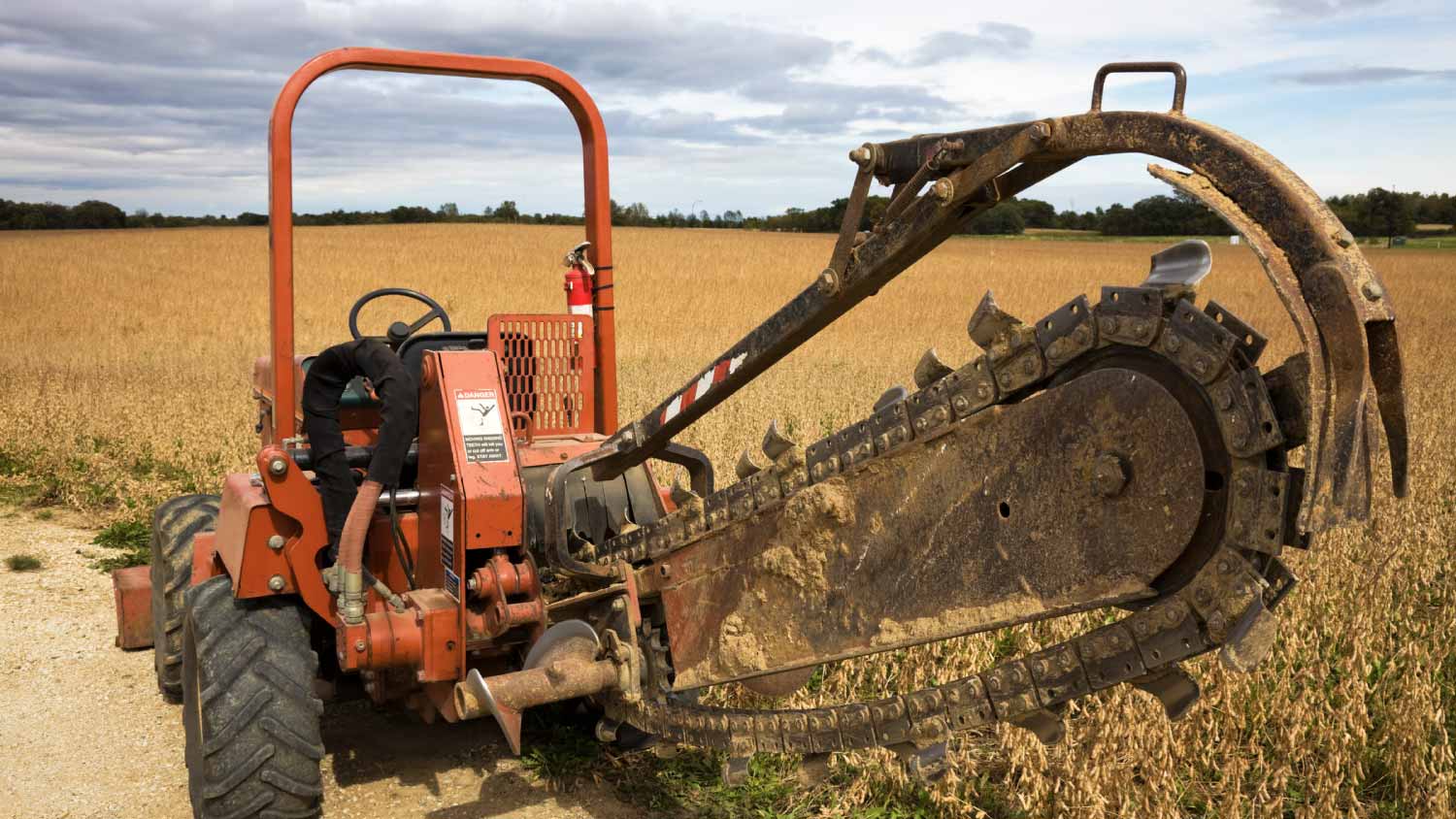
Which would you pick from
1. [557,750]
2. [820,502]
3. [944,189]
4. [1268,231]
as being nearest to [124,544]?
[557,750]

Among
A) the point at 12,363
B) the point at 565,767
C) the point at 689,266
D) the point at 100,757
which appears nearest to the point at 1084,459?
the point at 565,767

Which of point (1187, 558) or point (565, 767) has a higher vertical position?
point (1187, 558)

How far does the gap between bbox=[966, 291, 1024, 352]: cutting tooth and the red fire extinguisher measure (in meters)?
2.42

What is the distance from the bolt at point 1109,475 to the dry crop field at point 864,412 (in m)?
1.93

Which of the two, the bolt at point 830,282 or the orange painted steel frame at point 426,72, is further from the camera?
the orange painted steel frame at point 426,72

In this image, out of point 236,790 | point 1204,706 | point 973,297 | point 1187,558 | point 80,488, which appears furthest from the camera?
point 973,297

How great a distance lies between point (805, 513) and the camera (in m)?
2.69

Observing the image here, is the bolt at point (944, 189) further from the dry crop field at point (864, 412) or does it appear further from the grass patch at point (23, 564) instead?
the grass patch at point (23, 564)

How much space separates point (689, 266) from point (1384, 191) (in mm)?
29665

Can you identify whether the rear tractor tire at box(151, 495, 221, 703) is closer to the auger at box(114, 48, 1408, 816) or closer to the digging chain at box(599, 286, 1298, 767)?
the auger at box(114, 48, 1408, 816)

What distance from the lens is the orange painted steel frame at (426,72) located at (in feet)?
13.4

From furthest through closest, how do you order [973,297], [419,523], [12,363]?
[973,297] → [12,363] → [419,523]

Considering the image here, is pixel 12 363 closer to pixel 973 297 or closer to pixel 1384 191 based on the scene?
pixel 973 297

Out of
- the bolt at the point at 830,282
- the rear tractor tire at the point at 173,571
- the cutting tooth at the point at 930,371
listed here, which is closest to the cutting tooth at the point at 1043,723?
the cutting tooth at the point at 930,371
